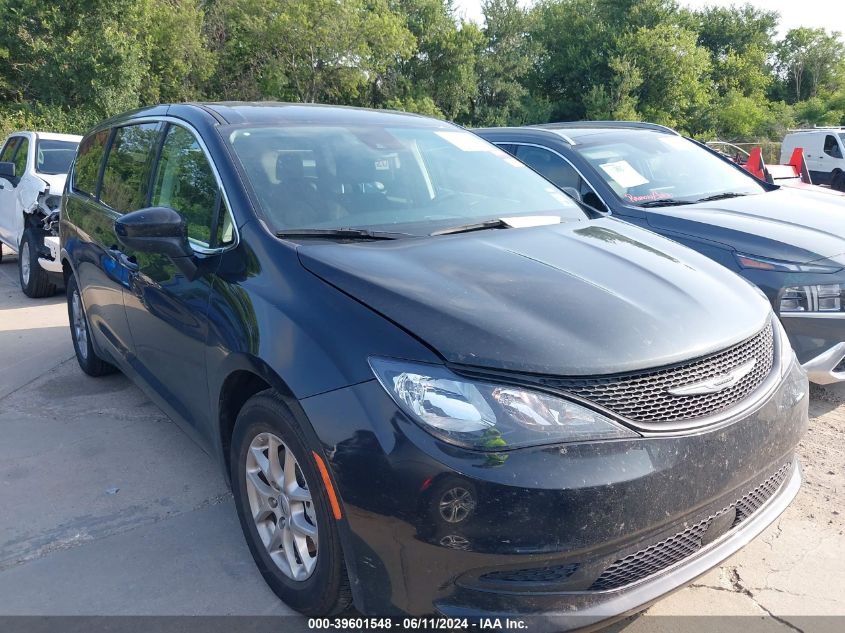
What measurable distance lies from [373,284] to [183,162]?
1.52m

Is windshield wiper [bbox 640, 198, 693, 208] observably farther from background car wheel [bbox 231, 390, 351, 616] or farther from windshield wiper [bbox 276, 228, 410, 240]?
background car wheel [bbox 231, 390, 351, 616]

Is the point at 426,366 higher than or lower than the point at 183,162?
lower

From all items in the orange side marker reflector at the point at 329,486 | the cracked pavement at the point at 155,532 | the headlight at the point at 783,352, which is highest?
the headlight at the point at 783,352

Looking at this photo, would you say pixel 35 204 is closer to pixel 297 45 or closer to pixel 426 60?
pixel 297 45

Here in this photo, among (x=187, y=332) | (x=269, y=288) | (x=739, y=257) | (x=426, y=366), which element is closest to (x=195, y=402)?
(x=187, y=332)

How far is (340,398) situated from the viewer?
2.08 m

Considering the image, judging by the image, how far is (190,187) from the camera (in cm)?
322

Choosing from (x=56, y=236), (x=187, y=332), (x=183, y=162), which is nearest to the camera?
(x=187, y=332)

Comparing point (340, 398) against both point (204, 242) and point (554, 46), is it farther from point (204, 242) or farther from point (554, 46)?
point (554, 46)

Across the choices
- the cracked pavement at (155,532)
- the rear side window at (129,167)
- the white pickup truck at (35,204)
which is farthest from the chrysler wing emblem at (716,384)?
the white pickup truck at (35,204)

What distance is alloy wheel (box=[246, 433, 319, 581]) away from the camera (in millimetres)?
2369

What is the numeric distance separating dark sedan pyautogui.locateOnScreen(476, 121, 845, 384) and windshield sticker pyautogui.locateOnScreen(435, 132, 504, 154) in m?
0.64

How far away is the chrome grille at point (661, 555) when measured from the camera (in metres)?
2.01

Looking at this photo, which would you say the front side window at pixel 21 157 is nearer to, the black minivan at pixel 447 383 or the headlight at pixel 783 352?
the black minivan at pixel 447 383
